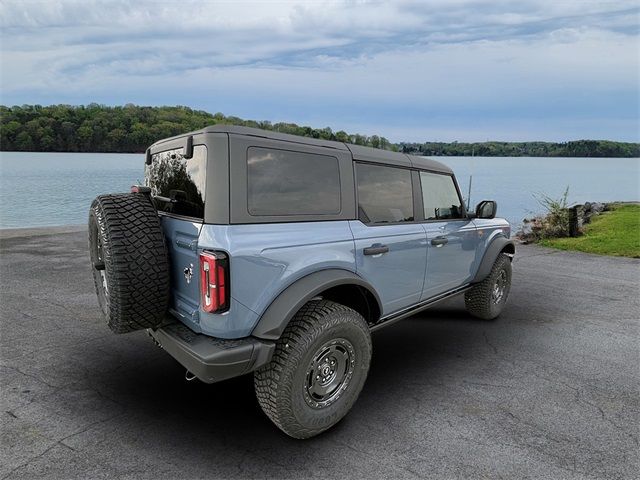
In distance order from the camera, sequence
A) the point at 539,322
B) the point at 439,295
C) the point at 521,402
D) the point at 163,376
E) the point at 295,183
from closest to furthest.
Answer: the point at 295,183
the point at 521,402
the point at 163,376
the point at 439,295
the point at 539,322

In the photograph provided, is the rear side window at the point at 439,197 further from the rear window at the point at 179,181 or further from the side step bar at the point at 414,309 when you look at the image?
the rear window at the point at 179,181

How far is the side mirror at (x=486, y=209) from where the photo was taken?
4.59 m

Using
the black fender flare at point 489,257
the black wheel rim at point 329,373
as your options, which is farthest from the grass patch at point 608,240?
the black wheel rim at point 329,373

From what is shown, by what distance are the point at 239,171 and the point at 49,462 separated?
2050mm

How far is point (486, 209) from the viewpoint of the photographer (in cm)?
464

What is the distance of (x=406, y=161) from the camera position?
3.94 m

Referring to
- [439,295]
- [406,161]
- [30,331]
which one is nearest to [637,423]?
[439,295]

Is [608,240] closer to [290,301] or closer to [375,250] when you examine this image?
[375,250]

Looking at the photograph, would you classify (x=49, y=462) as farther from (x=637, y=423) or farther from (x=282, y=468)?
(x=637, y=423)

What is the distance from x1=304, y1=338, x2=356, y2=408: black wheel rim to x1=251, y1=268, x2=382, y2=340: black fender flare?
35 centimetres

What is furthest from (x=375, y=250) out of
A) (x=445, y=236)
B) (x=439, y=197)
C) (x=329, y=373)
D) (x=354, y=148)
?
(x=439, y=197)

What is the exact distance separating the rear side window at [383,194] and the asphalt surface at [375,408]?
140cm

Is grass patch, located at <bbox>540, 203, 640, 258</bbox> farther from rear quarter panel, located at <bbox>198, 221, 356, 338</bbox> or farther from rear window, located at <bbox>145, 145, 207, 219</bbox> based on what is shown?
rear window, located at <bbox>145, 145, 207, 219</bbox>

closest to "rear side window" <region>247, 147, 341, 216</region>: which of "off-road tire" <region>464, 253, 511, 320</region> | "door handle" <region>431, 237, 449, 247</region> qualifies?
"door handle" <region>431, 237, 449, 247</region>
